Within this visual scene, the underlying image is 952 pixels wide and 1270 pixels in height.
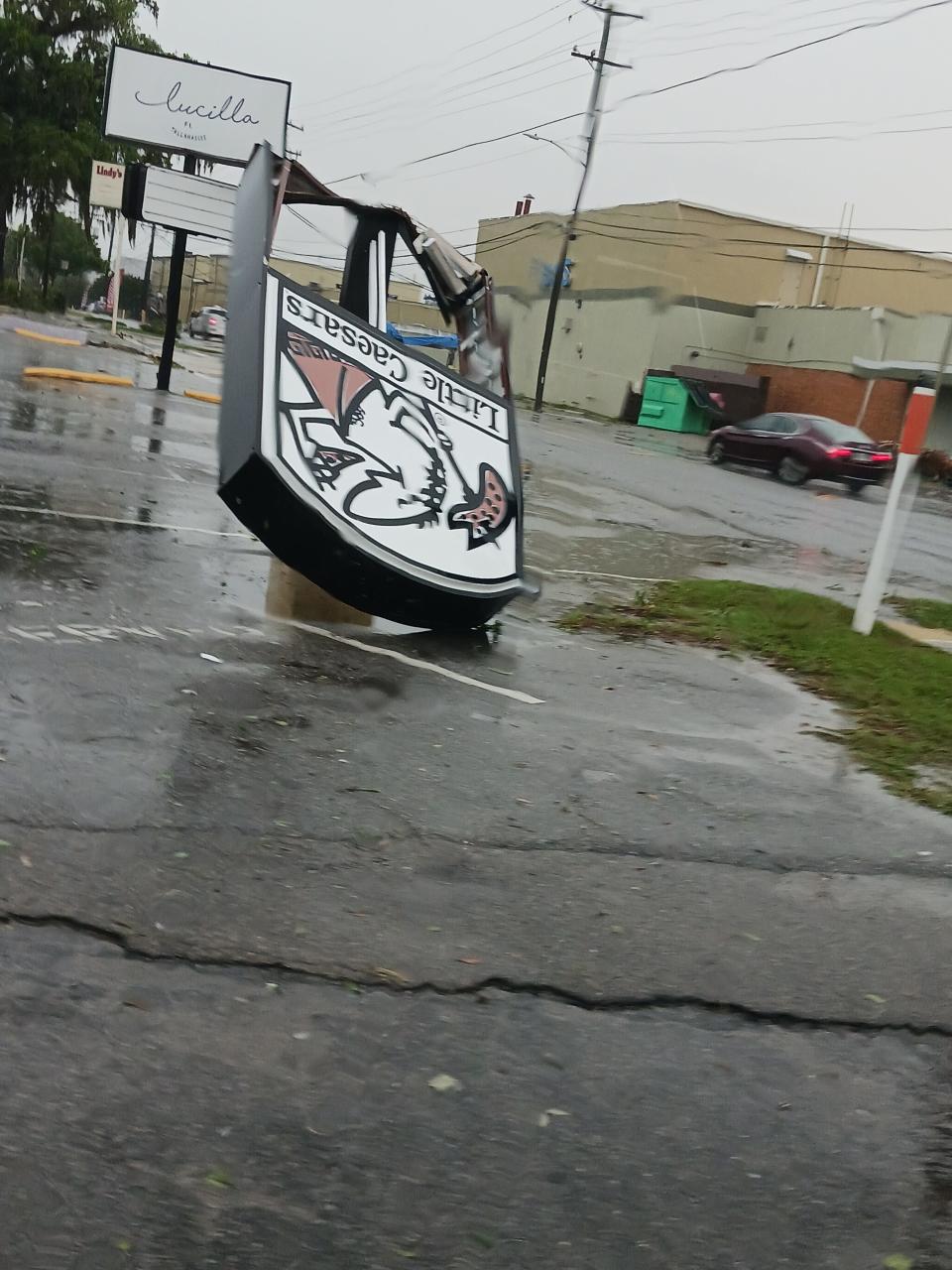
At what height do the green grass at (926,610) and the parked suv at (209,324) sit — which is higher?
the parked suv at (209,324)

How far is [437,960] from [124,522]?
21.3 ft

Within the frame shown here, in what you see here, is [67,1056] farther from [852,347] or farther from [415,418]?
[852,347]

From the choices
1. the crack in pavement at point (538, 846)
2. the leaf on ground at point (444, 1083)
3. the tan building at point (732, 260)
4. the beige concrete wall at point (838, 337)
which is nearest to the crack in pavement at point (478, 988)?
the leaf on ground at point (444, 1083)

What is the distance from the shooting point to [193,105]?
22.1 meters

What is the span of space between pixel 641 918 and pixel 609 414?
45.1m

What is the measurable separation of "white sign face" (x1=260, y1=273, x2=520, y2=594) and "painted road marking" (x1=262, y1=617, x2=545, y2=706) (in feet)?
1.61

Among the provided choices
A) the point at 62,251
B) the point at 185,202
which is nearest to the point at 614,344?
the point at 185,202

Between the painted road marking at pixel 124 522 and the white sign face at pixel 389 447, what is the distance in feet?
6.87

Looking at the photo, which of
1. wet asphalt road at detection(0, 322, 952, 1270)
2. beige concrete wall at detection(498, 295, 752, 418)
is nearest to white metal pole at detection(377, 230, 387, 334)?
wet asphalt road at detection(0, 322, 952, 1270)

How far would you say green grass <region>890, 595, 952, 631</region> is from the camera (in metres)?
10.4

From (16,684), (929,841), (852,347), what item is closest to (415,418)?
(16,684)

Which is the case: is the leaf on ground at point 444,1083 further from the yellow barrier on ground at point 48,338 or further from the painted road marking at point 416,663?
the yellow barrier on ground at point 48,338

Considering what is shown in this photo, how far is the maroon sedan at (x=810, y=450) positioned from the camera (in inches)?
1013

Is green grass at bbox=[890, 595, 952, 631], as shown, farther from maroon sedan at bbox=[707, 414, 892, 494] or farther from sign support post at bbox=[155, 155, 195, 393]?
maroon sedan at bbox=[707, 414, 892, 494]
